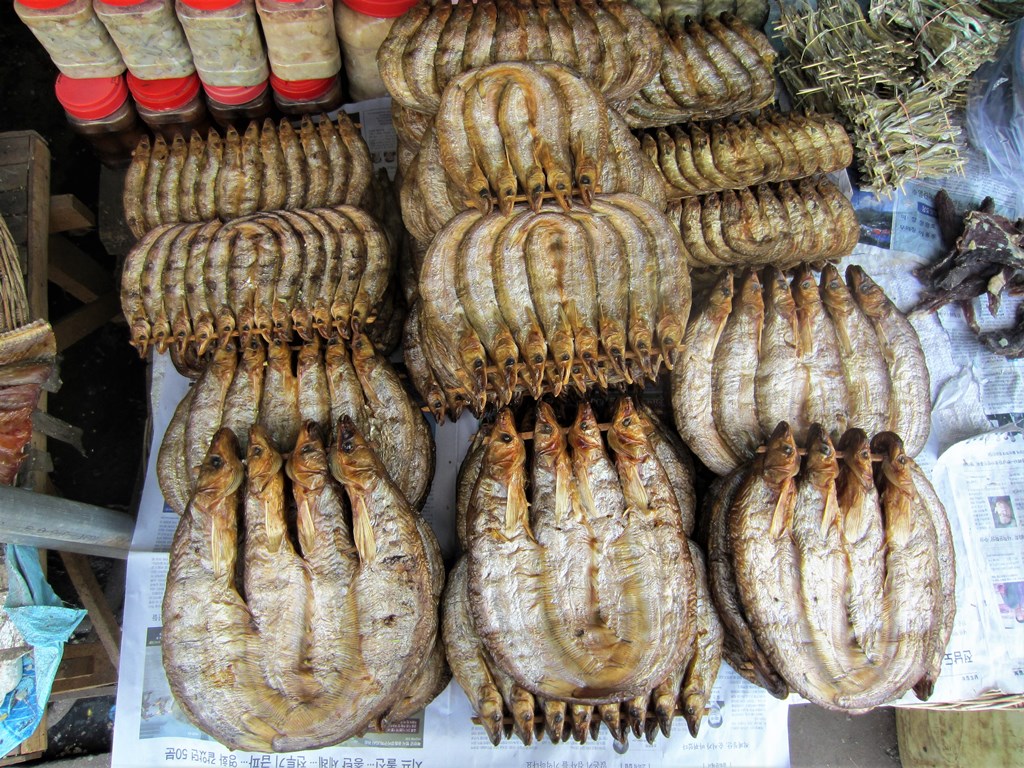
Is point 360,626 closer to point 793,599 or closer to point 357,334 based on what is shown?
point 357,334

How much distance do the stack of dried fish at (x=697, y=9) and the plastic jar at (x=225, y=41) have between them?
181 centimetres

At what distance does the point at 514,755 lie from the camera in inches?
117

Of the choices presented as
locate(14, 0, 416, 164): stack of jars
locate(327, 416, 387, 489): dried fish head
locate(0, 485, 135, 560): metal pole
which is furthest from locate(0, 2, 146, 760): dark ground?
locate(327, 416, 387, 489): dried fish head

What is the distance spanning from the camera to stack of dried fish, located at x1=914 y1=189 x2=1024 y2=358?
3.31m

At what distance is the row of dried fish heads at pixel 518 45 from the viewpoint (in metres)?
2.60

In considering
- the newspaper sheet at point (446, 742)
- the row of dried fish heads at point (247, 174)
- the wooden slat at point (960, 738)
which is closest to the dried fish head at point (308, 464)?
the newspaper sheet at point (446, 742)

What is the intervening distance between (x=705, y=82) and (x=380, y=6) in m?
1.53

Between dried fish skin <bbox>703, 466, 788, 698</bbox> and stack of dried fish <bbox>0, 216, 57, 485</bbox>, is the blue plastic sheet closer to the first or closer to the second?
stack of dried fish <bbox>0, 216, 57, 485</bbox>

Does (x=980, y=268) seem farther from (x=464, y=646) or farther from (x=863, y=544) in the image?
(x=464, y=646)

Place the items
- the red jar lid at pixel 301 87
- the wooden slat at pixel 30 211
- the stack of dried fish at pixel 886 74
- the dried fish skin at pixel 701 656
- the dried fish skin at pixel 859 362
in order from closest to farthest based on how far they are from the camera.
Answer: the dried fish skin at pixel 701 656, the dried fish skin at pixel 859 362, the stack of dried fish at pixel 886 74, the wooden slat at pixel 30 211, the red jar lid at pixel 301 87

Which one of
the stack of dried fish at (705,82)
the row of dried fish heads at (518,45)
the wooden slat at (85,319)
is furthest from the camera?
the wooden slat at (85,319)

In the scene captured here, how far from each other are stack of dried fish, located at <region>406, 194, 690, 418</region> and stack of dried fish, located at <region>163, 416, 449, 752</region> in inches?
Result: 20.0

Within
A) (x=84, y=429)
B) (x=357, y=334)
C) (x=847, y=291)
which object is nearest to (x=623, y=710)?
(x=357, y=334)

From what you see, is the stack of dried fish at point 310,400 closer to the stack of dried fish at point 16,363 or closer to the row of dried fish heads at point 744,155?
the stack of dried fish at point 16,363
